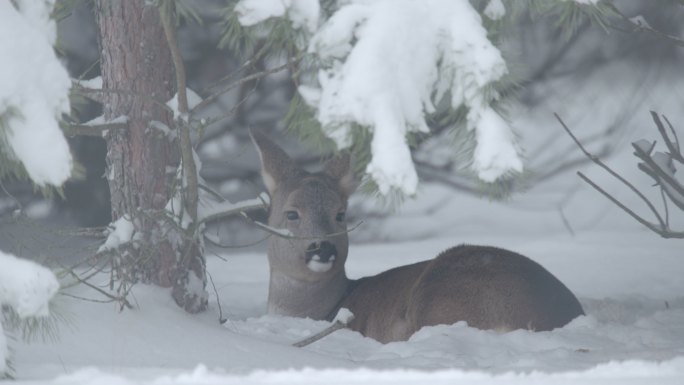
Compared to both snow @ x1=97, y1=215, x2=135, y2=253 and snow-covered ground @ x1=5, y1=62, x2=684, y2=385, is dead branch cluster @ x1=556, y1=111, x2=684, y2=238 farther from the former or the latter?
snow @ x1=97, y1=215, x2=135, y2=253

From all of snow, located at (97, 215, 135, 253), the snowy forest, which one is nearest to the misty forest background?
the snowy forest

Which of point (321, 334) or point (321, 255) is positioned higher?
point (321, 255)

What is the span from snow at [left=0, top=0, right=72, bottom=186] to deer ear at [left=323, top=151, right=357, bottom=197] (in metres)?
3.75

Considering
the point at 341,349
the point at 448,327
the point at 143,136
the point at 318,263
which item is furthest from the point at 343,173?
the point at 143,136

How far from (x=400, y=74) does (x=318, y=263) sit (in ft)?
10.8

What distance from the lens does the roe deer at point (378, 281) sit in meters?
5.67

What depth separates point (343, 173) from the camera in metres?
7.07

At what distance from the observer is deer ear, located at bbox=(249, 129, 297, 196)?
23.2 feet

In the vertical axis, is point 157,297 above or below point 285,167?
below

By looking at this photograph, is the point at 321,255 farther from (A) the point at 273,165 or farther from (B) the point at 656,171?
(B) the point at 656,171

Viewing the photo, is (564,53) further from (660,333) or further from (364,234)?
(660,333)

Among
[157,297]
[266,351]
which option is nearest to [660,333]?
[266,351]

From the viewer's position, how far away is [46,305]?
3344mm

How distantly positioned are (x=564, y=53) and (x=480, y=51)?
5522 mm
